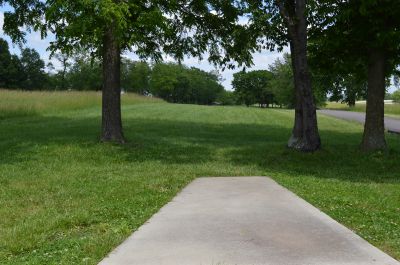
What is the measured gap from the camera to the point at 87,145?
14.0m

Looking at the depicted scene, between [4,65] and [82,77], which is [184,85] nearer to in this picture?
[82,77]

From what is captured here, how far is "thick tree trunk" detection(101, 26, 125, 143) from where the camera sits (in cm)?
1471

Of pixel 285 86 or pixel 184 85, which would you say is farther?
pixel 184 85

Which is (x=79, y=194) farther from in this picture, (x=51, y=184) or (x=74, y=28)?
(x=74, y=28)

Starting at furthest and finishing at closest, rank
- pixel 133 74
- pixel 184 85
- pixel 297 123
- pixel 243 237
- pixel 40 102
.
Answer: pixel 184 85 → pixel 133 74 → pixel 40 102 → pixel 297 123 → pixel 243 237

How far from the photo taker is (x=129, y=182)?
920 cm

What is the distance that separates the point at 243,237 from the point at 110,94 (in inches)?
402

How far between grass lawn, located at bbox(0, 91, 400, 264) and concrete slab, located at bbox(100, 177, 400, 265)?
27 centimetres

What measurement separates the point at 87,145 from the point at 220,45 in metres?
6.68

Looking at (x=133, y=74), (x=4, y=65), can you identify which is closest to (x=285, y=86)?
(x=133, y=74)

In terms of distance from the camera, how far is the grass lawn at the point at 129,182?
217 inches

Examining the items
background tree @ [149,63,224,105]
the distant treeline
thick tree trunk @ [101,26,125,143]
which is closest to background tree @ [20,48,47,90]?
the distant treeline

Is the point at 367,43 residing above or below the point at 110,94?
above

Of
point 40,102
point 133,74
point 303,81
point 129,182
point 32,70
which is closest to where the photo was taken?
point 129,182
